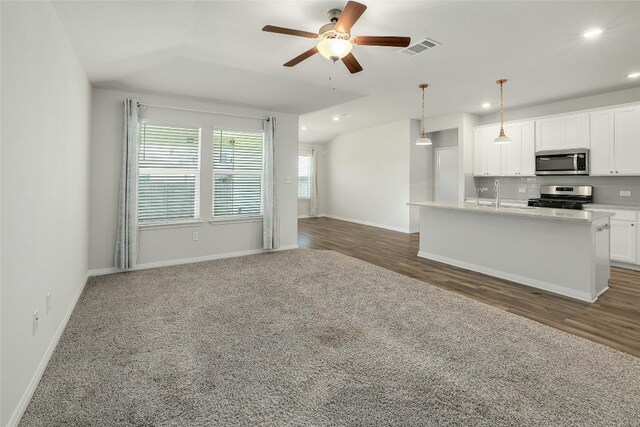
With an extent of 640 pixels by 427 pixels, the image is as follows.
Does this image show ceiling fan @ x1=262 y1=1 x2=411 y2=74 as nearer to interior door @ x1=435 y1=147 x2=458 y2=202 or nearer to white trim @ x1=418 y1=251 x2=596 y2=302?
white trim @ x1=418 y1=251 x2=596 y2=302

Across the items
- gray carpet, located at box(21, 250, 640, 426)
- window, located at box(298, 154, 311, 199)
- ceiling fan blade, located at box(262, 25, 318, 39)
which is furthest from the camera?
window, located at box(298, 154, 311, 199)

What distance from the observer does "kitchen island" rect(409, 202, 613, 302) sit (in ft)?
11.5

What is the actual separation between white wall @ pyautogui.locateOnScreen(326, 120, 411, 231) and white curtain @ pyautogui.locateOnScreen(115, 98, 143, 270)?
18.3 ft

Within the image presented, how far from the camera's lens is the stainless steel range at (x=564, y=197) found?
5473 millimetres

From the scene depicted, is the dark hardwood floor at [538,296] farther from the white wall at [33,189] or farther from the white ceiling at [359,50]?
the white wall at [33,189]

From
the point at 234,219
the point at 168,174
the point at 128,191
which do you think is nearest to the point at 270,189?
the point at 234,219

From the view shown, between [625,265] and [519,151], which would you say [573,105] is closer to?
[519,151]

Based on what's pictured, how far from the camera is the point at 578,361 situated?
228cm

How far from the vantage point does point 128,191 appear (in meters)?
4.52

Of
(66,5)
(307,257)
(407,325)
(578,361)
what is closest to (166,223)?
(307,257)

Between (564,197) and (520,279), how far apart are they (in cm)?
274

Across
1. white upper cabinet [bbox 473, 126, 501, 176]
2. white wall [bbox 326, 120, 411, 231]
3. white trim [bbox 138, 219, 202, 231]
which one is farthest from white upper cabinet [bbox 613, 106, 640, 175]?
white trim [bbox 138, 219, 202, 231]

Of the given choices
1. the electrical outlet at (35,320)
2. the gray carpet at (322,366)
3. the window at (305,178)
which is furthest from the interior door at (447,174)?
the electrical outlet at (35,320)

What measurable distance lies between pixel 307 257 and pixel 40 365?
3.74 m
